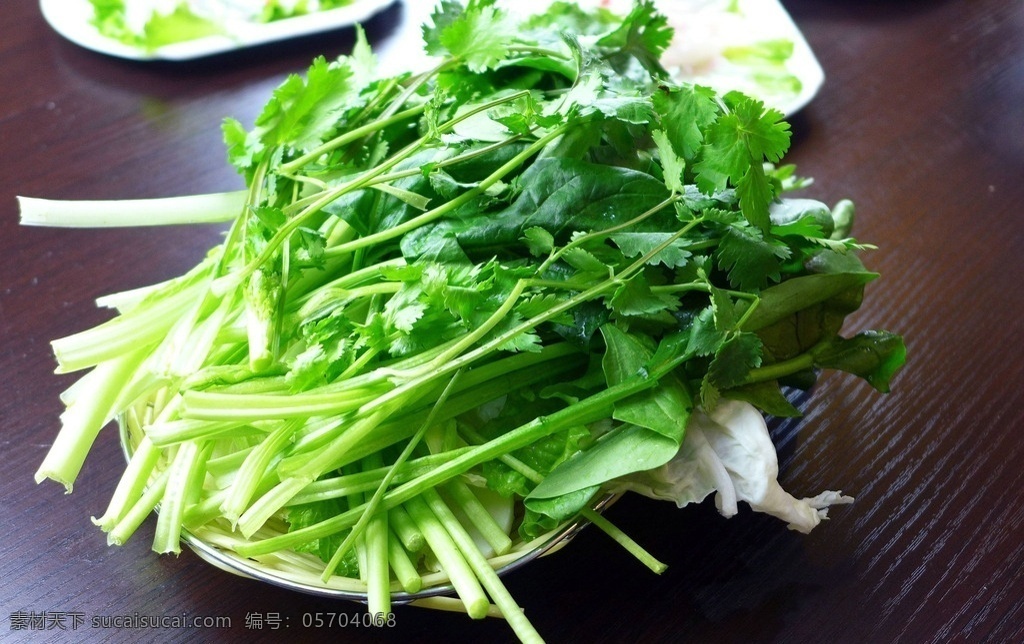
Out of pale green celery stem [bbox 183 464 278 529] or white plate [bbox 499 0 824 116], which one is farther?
white plate [bbox 499 0 824 116]

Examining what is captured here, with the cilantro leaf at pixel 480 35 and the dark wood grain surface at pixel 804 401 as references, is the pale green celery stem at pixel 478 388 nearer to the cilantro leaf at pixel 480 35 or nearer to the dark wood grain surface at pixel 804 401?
the dark wood grain surface at pixel 804 401

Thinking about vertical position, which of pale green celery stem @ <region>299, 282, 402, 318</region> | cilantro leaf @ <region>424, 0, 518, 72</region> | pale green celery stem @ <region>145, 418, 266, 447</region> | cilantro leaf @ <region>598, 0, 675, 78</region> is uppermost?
cilantro leaf @ <region>424, 0, 518, 72</region>

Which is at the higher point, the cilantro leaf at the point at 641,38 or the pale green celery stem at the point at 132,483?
the cilantro leaf at the point at 641,38

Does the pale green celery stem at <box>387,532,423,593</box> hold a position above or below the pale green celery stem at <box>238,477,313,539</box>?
below

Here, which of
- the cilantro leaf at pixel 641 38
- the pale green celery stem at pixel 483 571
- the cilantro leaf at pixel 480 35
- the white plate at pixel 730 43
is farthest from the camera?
the white plate at pixel 730 43

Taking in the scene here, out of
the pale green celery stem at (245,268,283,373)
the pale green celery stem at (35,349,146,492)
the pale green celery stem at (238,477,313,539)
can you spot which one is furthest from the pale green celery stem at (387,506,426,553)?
the pale green celery stem at (35,349,146,492)

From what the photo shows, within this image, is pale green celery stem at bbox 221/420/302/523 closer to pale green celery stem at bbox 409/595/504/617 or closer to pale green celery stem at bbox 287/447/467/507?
pale green celery stem at bbox 287/447/467/507

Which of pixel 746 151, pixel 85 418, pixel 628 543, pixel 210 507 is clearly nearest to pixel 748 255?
pixel 746 151

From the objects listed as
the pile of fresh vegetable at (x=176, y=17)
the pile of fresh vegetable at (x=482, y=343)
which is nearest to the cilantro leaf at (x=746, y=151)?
the pile of fresh vegetable at (x=482, y=343)
